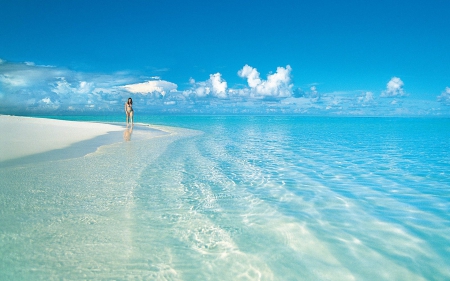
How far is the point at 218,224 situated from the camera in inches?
207

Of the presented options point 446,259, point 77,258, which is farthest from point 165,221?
point 446,259

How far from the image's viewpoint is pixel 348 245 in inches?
182

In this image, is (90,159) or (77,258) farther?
(90,159)

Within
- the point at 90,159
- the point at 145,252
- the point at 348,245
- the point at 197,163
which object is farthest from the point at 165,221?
the point at 90,159

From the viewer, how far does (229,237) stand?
473 centimetres

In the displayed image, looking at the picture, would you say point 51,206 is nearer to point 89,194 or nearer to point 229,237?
point 89,194

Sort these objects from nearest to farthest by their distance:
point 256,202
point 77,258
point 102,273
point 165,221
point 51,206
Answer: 1. point 102,273
2. point 77,258
3. point 165,221
4. point 51,206
5. point 256,202

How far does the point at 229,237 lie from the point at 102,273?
195 centimetres

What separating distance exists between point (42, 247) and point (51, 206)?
1.86m

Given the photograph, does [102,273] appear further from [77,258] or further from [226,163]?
[226,163]

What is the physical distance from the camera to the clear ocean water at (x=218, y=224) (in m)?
3.83

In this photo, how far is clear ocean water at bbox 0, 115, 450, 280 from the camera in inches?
151

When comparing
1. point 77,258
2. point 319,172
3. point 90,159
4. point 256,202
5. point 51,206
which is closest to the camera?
point 77,258

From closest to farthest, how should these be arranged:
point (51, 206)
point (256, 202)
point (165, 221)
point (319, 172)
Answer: point (165, 221)
point (51, 206)
point (256, 202)
point (319, 172)
